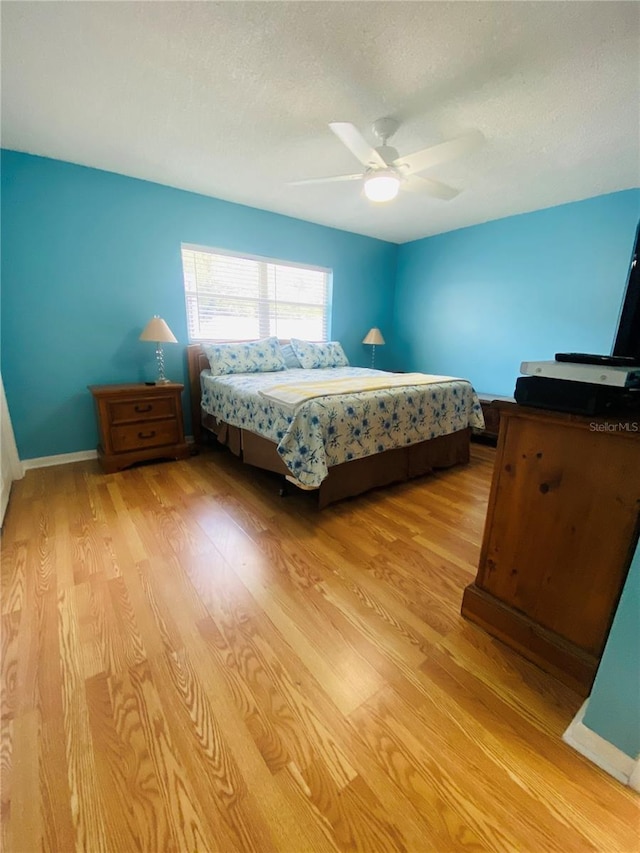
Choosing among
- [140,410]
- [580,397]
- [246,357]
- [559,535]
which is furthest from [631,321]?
[140,410]

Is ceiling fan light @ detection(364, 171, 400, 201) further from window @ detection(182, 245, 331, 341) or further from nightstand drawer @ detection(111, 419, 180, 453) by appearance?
nightstand drawer @ detection(111, 419, 180, 453)

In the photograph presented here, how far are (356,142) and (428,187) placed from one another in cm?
74

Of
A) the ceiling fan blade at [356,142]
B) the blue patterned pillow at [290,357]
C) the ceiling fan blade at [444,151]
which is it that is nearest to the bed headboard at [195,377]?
the blue patterned pillow at [290,357]

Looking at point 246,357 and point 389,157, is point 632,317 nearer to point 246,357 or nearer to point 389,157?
point 389,157

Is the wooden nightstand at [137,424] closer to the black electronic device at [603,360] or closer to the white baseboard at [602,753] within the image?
the black electronic device at [603,360]

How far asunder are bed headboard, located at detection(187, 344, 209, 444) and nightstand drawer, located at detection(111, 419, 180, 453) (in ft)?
1.02

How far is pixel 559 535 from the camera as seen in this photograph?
1058 mm

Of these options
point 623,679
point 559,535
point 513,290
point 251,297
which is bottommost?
point 623,679

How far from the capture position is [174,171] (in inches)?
101

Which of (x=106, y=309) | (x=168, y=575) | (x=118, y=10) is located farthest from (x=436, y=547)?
(x=106, y=309)

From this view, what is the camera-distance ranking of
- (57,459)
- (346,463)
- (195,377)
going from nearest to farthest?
(346,463) → (57,459) → (195,377)

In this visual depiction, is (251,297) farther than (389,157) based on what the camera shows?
Yes

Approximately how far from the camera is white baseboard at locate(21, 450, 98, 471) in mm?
2627

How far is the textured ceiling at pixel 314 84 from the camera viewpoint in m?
1.29
